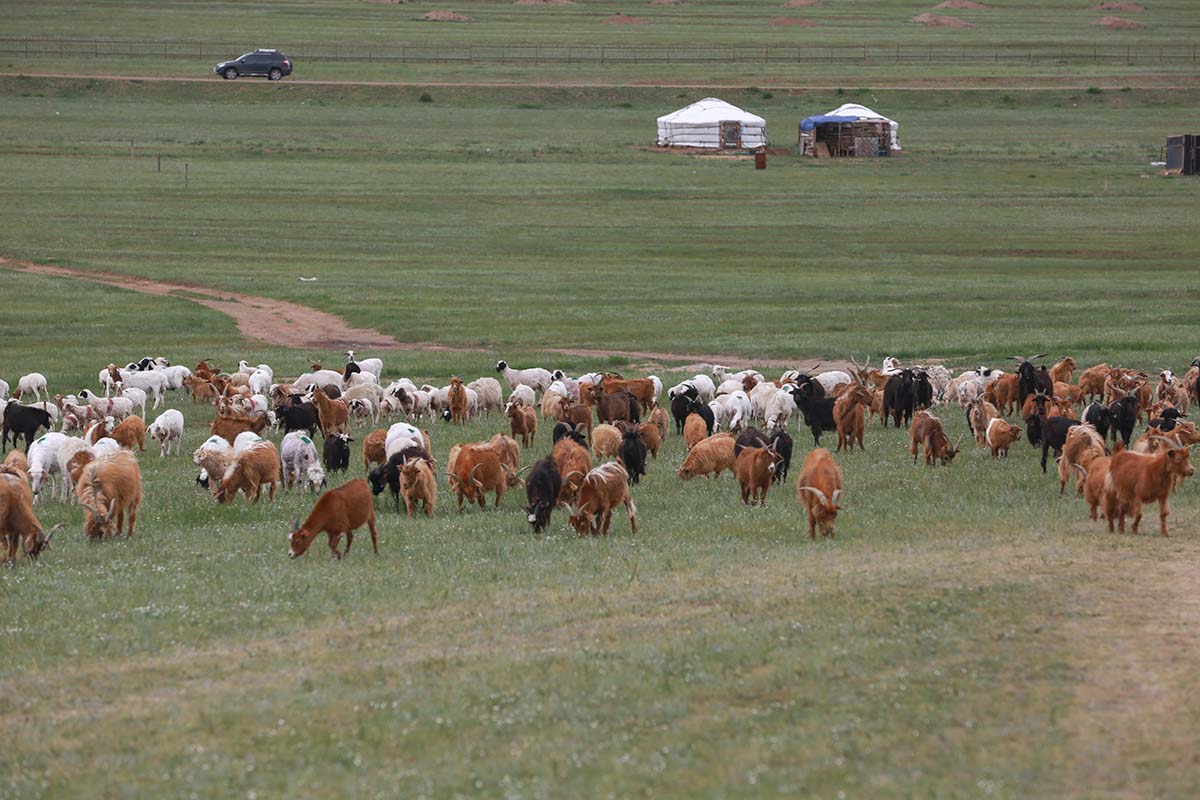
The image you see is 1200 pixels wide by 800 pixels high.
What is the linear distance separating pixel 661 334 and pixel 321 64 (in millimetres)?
92669

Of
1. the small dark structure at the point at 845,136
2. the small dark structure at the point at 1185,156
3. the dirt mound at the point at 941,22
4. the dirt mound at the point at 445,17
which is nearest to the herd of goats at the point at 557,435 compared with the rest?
the small dark structure at the point at 1185,156

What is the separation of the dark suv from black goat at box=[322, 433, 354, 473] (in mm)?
97745

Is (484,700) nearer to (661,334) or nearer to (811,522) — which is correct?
(811,522)

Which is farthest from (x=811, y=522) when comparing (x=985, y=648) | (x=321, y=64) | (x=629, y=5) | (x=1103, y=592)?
(x=629, y=5)

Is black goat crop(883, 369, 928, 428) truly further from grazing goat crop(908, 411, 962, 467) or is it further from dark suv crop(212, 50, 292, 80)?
dark suv crop(212, 50, 292, 80)

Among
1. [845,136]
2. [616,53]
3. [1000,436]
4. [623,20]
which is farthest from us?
[623,20]

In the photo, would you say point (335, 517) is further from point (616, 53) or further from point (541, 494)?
point (616, 53)

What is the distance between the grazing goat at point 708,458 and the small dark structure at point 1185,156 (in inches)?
2601

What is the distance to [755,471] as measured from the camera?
20.3m

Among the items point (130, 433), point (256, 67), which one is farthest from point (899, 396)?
point (256, 67)

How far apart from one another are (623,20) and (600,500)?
148514 millimetres

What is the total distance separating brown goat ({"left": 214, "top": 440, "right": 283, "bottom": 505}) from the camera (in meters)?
21.2

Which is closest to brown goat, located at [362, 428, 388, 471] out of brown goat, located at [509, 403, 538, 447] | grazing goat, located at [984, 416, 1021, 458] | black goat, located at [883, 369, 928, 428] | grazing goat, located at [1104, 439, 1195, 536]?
brown goat, located at [509, 403, 538, 447]

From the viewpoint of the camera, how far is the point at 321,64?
128 meters
